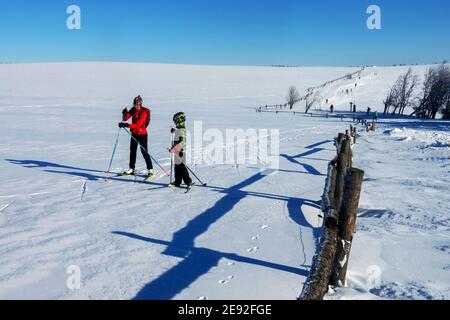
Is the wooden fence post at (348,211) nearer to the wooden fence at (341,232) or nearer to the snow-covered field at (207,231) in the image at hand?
the wooden fence at (341,232)

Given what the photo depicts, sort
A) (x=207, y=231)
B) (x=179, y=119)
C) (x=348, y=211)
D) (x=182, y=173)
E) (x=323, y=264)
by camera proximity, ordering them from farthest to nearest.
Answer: (x=182, y=173) → (x=179, y=119) → (x=207, y=231) → (x=348, y=211) → (x=323, y=264)

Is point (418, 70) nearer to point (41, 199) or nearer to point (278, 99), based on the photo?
point (278, 99)

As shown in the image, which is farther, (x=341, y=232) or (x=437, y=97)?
(x=437, y=97)

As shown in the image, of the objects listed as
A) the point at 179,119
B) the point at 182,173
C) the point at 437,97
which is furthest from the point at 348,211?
the point at 437,97

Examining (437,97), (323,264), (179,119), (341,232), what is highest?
(437,97)

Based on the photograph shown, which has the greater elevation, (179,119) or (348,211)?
(179,119)

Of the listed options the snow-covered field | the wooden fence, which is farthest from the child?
the wooden fence

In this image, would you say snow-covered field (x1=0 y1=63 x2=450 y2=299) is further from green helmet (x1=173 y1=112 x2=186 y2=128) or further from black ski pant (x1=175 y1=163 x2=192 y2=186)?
green helmet (x1=173 y1=112 x2=186 y2=128)

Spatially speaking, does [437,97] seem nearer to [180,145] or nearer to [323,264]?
[180,145]

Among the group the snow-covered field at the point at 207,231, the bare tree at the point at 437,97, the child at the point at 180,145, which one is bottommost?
the snow-covered field at the point at 207,231

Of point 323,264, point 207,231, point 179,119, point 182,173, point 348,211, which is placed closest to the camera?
point 323,264

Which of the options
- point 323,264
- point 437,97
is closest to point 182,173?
point 323,264

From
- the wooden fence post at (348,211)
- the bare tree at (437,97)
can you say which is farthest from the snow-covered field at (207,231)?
the bare tree at (437,97)

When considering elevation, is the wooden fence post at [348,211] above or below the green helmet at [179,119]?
below
